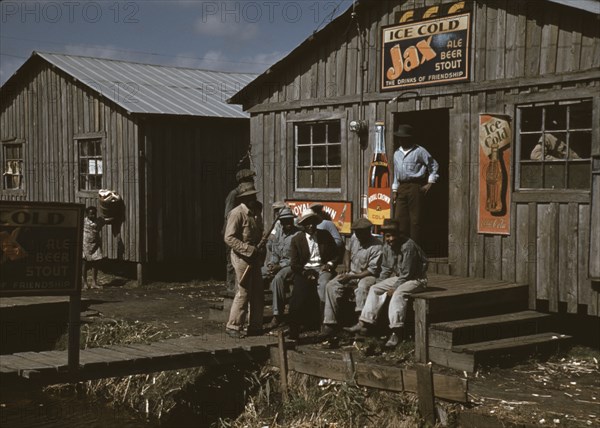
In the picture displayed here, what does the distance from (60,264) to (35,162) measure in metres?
13.6

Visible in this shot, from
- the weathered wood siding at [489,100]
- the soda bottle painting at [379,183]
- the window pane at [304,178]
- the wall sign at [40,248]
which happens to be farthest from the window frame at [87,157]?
the wall sign at [40,248]

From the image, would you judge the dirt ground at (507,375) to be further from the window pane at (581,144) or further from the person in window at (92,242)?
the window pane at (581,144)

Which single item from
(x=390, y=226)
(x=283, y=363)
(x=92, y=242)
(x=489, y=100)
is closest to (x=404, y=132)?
(x=489, y=100)

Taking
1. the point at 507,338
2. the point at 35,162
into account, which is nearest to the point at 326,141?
the point at 507,338

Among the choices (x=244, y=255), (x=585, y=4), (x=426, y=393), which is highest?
(x=585, y=4)

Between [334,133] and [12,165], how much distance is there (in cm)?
1170

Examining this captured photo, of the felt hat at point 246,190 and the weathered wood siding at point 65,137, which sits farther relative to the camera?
the weathered wood siding at point 65,137

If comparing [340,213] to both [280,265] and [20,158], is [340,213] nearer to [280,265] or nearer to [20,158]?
[280,265]

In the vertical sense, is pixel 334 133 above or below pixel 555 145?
above

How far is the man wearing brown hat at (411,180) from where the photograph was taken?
1277 centimetres

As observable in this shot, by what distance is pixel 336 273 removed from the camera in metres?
12.4

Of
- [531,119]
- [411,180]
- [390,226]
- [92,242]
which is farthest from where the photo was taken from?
[92,242]

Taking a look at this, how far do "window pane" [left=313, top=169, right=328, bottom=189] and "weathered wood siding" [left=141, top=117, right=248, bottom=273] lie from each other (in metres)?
5.28

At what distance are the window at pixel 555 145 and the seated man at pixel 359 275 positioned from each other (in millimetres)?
2235
